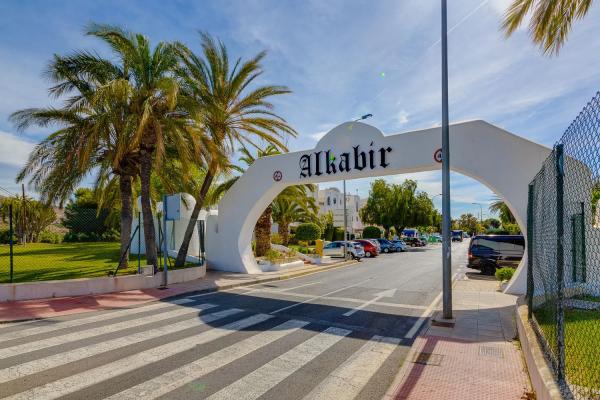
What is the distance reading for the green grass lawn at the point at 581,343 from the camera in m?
4.30

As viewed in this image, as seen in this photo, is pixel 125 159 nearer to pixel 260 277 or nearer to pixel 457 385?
pixel 260 277

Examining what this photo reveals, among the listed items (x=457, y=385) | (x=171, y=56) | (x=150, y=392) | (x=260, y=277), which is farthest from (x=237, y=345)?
(x=171, y=56)

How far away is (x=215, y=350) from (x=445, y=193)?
6.30m

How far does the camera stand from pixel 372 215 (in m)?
49.7

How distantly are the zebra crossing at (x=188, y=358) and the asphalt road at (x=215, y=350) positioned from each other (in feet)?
0.06

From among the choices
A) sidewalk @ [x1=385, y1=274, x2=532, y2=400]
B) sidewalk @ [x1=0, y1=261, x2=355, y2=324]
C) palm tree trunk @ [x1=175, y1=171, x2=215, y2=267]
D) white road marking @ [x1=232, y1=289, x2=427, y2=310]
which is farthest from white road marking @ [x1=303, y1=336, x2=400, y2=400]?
palm tree trunk @ [x1=175, y1=171, x2=215, y2=267]

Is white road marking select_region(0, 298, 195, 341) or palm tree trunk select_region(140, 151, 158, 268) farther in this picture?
palm tree trunk select_region(140, 151, 158, 268)

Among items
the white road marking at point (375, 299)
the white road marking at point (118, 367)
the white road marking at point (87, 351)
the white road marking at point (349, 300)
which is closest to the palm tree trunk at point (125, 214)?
the white road marking at point (349, 300)

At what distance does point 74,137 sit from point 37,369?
10.9 meters

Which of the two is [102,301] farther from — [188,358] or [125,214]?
[188,358]

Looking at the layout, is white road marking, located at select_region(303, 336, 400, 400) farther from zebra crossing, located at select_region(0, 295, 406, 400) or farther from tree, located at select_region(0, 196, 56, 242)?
tree, located at select_region(0, 196, 56, 242)

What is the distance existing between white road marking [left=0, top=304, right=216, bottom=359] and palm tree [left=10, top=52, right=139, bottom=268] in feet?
17.4

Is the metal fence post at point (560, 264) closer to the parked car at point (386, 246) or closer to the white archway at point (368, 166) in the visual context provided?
the white archway at point (368, 166)

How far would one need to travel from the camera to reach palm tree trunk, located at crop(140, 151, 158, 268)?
14867 millimetres
